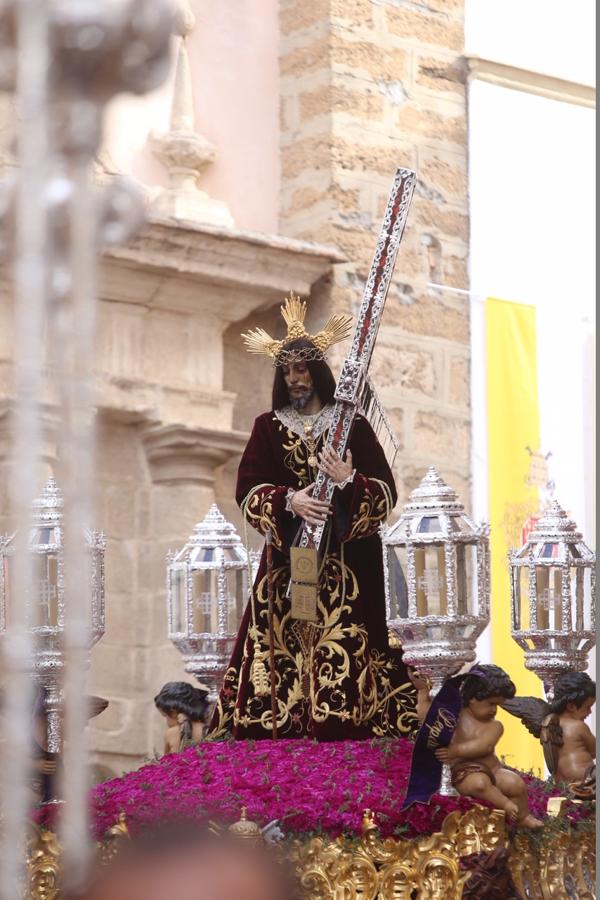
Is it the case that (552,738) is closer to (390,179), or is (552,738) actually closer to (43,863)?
(43,863)

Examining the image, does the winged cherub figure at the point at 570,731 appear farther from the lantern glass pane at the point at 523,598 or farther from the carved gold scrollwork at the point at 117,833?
the carved gold scrollwork at the point at 117,833

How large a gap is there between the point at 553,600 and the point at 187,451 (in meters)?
3.64

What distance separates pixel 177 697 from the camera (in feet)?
22.9

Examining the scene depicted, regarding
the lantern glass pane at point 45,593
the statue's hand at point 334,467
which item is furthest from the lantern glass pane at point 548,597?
the lantern glass pane at point 45,593

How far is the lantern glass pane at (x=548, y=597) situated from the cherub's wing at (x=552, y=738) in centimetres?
38

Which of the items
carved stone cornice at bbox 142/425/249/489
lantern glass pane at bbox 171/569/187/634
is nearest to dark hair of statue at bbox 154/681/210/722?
lantern glass pane at bbox 171/569/187/634

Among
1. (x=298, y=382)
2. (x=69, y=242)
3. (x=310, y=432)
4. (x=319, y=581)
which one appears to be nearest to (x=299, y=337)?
(x=298, y=382)

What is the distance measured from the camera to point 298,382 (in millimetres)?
6348

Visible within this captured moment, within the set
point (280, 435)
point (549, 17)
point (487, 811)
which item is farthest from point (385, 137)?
point (487, 811)

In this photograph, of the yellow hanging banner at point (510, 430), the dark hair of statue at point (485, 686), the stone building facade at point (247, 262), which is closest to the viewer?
the dark hair of statue at point (485, 686)

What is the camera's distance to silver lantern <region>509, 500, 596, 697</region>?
20.9ft

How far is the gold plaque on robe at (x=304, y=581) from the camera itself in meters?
6.01

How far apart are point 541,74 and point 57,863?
680 cm

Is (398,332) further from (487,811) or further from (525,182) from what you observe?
(487,811)
